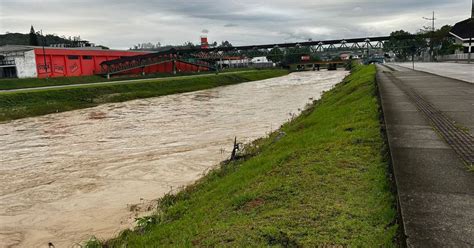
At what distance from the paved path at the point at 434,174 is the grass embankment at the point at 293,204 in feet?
1.03

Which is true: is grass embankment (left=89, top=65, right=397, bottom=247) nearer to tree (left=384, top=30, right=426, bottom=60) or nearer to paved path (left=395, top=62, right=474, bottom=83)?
paved path (left=395, top=62, right=474, bottom=83)

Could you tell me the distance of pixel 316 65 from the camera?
135m

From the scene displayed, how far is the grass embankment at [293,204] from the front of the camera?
16.9 feet

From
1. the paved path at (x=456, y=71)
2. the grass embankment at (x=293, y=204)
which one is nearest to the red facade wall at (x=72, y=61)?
the paved path at (x=456, y=71)

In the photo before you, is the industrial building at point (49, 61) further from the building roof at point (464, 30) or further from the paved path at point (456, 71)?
the building roof at point (464, 30)

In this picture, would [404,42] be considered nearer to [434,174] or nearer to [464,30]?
[464,30]

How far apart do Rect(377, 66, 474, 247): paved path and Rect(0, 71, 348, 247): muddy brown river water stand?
610cm

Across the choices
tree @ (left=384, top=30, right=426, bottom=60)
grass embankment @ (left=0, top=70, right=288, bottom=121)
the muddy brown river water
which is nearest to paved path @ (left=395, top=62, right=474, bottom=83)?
the muddy brown river water

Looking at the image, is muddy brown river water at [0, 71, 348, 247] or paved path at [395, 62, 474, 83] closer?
muddy brown river water at [0, 71, 348, 247]

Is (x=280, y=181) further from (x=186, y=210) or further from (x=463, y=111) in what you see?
(x=463, y=111)

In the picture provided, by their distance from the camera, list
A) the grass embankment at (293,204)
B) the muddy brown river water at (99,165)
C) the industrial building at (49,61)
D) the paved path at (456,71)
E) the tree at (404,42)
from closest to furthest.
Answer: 1. the grass embankment at (293,204)
2. the muddy brown river water at (99,165)
3. the paved path at (456,71)
4. the industrial building at (49,61)
5. the tree at (404,42)

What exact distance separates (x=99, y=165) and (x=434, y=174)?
12.2 metres

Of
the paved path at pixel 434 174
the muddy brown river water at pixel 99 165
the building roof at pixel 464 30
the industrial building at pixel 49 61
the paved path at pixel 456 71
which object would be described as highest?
the building roof at pixel 464 30

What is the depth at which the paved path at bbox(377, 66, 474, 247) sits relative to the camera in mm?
4453
